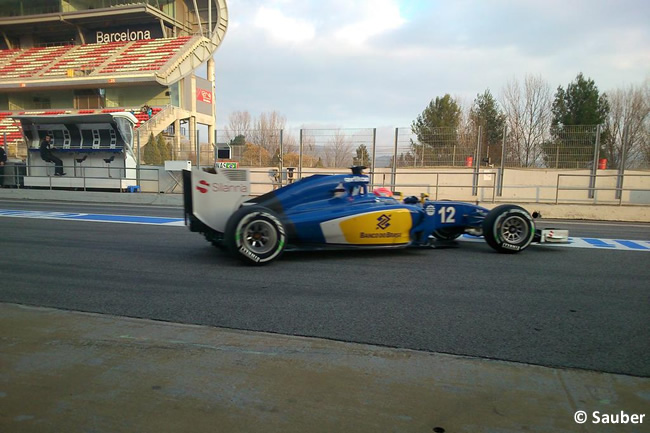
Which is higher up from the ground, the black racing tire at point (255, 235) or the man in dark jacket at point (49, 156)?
the man in dark jacket at point (49, 156)

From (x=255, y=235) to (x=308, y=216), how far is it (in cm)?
79

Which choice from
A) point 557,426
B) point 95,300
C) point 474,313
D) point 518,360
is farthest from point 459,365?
point 95,300

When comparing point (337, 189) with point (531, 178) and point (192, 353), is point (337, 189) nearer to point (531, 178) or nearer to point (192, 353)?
point (192, 353)

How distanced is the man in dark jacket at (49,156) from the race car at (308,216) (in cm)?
1786

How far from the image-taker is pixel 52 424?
235 cm

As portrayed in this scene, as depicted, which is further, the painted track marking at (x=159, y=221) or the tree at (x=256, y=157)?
the tree at (x=256, y=157)

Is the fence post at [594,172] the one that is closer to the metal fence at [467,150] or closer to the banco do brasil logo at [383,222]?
the metal fence at [467,150]

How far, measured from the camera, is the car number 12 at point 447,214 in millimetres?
6825

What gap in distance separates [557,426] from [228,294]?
3255 millimetres

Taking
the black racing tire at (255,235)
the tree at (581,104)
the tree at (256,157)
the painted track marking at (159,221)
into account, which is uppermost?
the tree at (581,104)

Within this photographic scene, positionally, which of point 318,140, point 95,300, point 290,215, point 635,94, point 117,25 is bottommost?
point 95,300

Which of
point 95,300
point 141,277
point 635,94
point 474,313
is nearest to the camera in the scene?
point 474,313

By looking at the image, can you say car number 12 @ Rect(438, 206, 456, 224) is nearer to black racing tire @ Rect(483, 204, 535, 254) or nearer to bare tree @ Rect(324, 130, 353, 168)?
black racing tire @ Rect(483, 204, 535, 254)

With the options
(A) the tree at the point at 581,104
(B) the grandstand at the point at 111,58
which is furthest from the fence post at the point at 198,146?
(A) the tree at the point at 581,104
